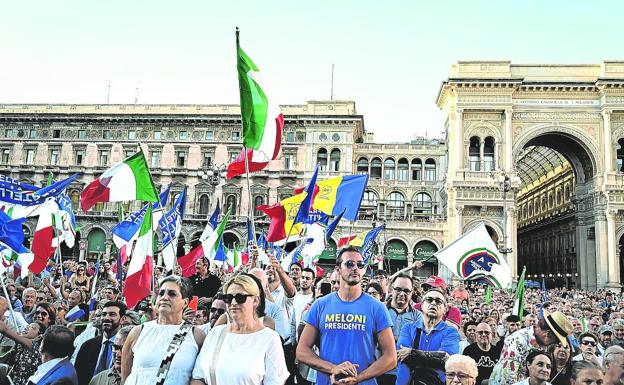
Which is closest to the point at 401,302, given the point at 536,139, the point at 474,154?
the point at 474,154

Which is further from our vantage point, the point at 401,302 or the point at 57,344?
the point at 401,302

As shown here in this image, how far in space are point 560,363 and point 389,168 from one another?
151 ft

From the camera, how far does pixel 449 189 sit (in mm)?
43781

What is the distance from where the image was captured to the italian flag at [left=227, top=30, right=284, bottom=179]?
7.42 meters

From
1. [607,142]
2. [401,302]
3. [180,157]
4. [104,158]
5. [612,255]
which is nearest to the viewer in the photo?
[401,302]

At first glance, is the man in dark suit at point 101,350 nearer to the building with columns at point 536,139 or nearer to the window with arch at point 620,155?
the building with columns at point 536,139

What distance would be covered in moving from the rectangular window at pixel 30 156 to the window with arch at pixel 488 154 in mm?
41805

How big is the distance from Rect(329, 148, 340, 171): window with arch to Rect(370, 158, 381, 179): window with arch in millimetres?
3537

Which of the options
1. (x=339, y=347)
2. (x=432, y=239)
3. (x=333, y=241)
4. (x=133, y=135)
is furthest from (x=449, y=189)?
(x=339, y=347)

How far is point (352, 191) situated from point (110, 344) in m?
9.02

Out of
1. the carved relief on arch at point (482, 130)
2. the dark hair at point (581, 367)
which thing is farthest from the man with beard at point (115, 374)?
the carved relief on arch at point (482, 130)

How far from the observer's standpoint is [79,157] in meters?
52.8

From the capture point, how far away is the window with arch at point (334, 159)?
4928cm

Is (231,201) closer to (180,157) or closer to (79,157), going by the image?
(180,157)
